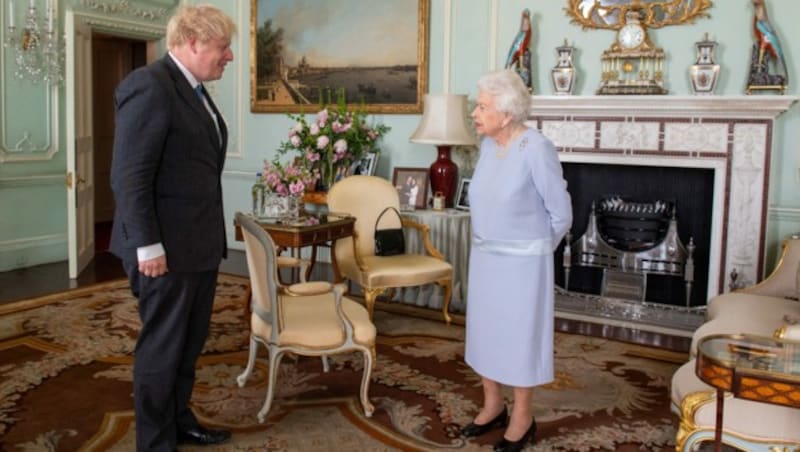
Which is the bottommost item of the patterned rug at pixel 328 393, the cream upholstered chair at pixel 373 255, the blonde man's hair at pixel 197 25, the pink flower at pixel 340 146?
the patterned rug at pixel 328 393

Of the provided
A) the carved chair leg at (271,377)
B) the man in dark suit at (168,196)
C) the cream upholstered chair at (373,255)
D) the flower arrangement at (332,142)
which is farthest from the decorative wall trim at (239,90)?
the man in dark suit at (168,196)

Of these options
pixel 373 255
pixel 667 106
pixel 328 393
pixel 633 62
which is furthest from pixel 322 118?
pixel 328 393

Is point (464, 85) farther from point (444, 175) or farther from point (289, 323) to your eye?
point (289, 323)

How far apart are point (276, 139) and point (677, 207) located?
3.88 metres

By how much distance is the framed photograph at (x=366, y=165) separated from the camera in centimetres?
614

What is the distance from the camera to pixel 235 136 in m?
7.41

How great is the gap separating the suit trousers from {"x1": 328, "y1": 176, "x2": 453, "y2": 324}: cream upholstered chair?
6.56ft

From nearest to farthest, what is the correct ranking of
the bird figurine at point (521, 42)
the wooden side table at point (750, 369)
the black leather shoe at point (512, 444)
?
the wooden side table at point (750, 369) < the black leather shoe at point (512, 444) < the bird figurine at point (521, 42)

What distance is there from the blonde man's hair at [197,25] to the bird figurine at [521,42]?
11.1 feet

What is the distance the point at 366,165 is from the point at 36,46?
3.11 meters

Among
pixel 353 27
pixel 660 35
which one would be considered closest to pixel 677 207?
pixel 660 35

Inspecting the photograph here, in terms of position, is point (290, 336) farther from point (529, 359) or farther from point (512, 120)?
point (512, 120)

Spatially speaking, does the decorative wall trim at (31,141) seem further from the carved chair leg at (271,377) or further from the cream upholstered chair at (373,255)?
the carved chair leg at (271,377)

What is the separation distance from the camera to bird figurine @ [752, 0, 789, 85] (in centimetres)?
461
